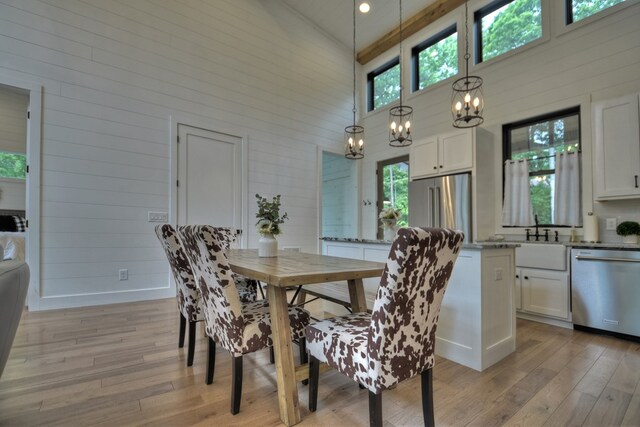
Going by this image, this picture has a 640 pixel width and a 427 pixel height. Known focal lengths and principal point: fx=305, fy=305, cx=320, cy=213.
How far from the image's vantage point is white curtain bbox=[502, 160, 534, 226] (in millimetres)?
3840

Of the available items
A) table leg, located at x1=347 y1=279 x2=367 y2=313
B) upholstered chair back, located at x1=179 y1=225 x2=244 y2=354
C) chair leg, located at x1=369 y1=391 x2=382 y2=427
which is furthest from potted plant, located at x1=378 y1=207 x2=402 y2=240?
chair leg, located at x1=369 y1=391 x2=382 y2=427

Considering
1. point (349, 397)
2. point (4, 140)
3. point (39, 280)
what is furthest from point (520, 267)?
point (4, 140)

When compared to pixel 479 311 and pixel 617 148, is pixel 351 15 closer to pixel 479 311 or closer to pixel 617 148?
pixel 617 148

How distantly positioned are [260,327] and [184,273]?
0.80 m

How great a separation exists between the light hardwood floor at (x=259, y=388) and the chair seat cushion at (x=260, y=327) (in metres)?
0.36

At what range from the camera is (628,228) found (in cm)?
296

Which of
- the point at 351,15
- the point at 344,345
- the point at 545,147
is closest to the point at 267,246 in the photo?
the point at 344,345

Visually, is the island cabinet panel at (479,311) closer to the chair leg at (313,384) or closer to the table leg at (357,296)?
the table leg at (357,296)

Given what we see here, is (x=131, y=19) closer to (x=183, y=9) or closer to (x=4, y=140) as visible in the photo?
(x=183, y=9)

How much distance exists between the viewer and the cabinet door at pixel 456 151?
13.0ft

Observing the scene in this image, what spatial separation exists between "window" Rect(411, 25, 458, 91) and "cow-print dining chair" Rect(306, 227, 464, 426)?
4.63 m

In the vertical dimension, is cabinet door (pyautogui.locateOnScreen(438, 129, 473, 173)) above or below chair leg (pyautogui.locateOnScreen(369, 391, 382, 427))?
above

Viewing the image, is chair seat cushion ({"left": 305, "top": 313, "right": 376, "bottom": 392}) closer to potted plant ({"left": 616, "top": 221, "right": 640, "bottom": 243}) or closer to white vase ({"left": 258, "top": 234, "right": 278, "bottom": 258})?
white vase ({"left": 258, "top": 234, "right": 278, "bottom": 258})

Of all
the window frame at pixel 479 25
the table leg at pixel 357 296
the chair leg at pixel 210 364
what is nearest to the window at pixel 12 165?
the chair leg at pixel 210 364
